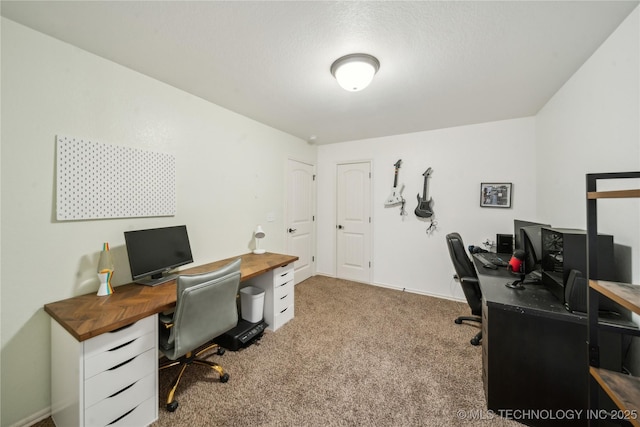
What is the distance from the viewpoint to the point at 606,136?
155cm

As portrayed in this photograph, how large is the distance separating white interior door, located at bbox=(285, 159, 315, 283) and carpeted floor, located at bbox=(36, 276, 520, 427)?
123 centimetres

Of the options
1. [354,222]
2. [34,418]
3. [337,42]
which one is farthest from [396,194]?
[34,418]

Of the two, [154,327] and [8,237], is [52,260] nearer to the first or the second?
[8,237]

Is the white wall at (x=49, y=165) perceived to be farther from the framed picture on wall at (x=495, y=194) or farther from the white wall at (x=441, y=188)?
the framed picture on wall at (x=495, y=194)

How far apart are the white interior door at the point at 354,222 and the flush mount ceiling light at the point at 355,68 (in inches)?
86.8

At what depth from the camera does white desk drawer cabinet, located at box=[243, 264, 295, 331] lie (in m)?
2.48

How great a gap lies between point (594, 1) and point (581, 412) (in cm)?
224

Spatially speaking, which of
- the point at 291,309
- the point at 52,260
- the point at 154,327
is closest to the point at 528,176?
the point at 291,309

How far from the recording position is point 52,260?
152cm

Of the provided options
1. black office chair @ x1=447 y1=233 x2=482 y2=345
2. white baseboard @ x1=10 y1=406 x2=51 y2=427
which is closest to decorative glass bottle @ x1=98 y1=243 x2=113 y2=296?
white baseboard @ x1=10 y1=406 x2=51 y2=427

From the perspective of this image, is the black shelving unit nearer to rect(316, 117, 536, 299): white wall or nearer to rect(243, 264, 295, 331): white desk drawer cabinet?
rect(243, 264, 295, 331): white desk drawer cabinet

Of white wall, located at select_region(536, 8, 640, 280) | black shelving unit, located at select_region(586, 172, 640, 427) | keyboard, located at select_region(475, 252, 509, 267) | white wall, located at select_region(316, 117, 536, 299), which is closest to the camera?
black shelving unit, located at select_region(586, 172, 640, 427)

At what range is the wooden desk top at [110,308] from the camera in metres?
1.23

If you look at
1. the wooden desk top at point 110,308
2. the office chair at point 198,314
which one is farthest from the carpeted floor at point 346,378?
the wooden desk top at point 110,308
